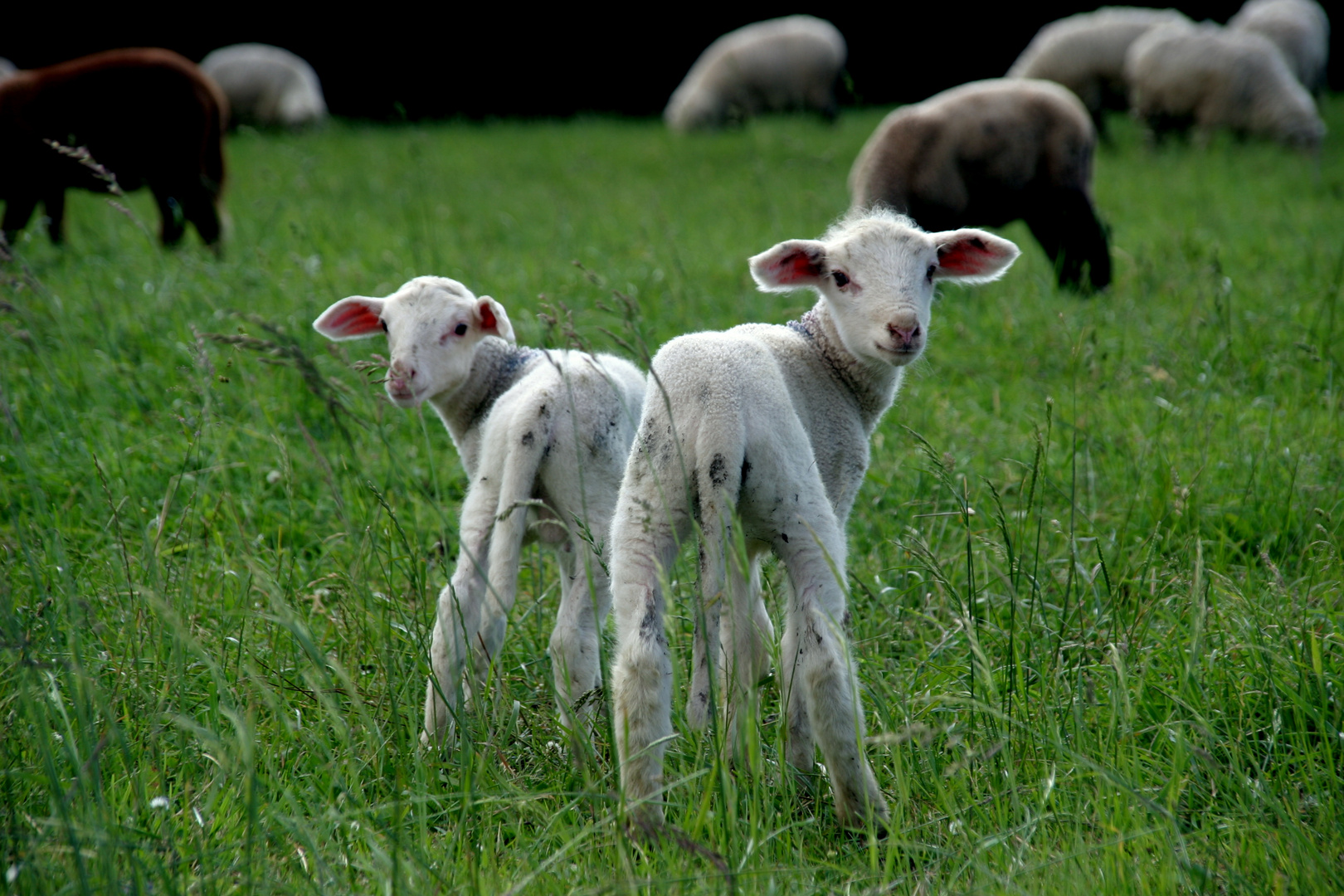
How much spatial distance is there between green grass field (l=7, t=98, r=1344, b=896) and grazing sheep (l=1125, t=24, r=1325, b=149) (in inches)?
261

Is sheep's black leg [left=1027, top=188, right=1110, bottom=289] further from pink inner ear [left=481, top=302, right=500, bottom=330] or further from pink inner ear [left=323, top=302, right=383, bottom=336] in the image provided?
pink inner ear [left=323, top=302, right=383, bottom=336]

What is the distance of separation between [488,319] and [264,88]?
1559 cm

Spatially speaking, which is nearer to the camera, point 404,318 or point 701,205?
point 404,318

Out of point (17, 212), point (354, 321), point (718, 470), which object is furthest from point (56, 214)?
point (718, 470)

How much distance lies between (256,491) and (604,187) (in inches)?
266

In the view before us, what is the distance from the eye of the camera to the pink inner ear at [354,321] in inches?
117

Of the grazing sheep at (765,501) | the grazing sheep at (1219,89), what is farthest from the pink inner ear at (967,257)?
the grazing sheep at (1219,89)

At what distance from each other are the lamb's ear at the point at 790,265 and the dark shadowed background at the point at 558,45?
17135mm

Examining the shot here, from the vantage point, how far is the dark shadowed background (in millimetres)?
19297

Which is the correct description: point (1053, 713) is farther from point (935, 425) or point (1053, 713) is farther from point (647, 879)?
point (935, 425)

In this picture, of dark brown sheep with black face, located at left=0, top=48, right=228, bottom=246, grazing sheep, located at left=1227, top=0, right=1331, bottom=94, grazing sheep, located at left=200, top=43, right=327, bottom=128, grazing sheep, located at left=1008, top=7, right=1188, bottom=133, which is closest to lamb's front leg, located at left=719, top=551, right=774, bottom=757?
dark brown sheep with black face, located at left=0, top=48, right=228, bottom=246

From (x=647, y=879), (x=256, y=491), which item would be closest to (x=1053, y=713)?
(x=647, y=879)

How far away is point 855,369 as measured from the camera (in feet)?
8.36

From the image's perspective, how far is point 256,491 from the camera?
144 inches
